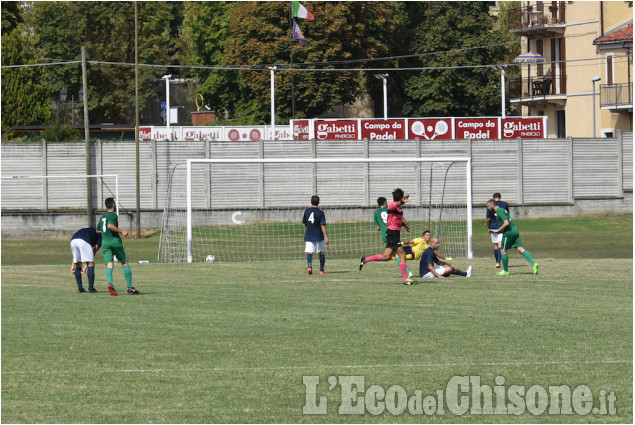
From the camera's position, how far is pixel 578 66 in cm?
6028

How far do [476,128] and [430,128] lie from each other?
2247 mm

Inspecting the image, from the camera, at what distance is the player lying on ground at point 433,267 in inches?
895

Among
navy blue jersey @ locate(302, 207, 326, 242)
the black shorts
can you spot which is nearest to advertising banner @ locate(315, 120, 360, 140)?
navy blue jersey @ locate(302, 207, 326, 242)

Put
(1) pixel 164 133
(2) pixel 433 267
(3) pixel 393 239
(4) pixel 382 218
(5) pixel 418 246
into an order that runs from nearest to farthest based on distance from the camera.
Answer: (3) pixel 393 239 < (2) pixel 433 267 < (4) pixel 382 218 < (5) pixel 418 246 < (1) pixel 164 133

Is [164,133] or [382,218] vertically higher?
[164,133]

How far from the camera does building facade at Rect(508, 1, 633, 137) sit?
5619 cm

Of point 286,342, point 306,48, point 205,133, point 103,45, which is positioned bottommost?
point 286,342

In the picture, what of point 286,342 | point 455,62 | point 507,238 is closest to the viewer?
point 286,342

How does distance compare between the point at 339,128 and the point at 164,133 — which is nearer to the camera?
the point at 339,128

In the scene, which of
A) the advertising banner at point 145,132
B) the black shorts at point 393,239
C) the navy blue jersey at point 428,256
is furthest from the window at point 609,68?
the black shorts at point 393,239

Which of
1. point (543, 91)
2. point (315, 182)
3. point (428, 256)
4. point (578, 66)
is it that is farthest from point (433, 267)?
point (543, 91)

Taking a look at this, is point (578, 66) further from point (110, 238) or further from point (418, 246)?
point (110, 238)

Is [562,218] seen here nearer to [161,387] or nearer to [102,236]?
[102,236]

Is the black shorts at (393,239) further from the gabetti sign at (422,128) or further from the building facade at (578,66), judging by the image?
the building facade at (578,66)
